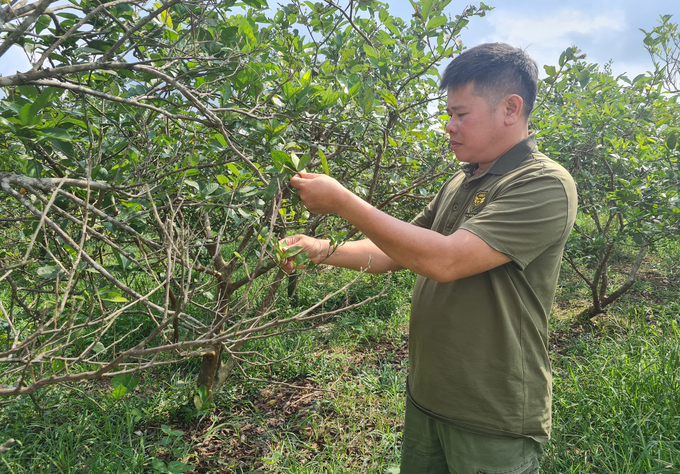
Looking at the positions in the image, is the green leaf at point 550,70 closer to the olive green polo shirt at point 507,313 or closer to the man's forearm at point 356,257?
the olive green polo shirt at point 507,313

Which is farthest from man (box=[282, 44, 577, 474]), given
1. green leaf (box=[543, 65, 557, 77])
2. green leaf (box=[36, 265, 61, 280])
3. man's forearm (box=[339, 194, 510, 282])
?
green leaf (box=[543, 65, 557, 77])

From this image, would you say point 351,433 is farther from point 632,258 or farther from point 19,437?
point 632,258

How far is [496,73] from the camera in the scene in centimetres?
151

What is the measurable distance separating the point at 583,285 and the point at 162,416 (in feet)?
17.4

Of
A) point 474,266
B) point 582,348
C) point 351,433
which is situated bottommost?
point 351,433

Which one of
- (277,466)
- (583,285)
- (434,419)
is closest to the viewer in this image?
(434,419)

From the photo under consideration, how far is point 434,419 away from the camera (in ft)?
5.16

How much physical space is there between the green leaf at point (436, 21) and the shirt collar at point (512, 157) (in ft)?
2.42

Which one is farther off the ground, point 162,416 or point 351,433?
point 351,433

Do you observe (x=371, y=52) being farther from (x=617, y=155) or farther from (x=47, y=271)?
(x=617, y=155)

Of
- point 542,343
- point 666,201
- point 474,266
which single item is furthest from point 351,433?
point 666,201

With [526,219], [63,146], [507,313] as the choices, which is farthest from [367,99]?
[63,146]

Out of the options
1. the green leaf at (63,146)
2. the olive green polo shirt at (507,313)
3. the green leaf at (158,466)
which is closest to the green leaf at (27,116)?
the green leaf at (63,146)

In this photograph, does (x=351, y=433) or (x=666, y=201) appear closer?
(x=351, y=433)
